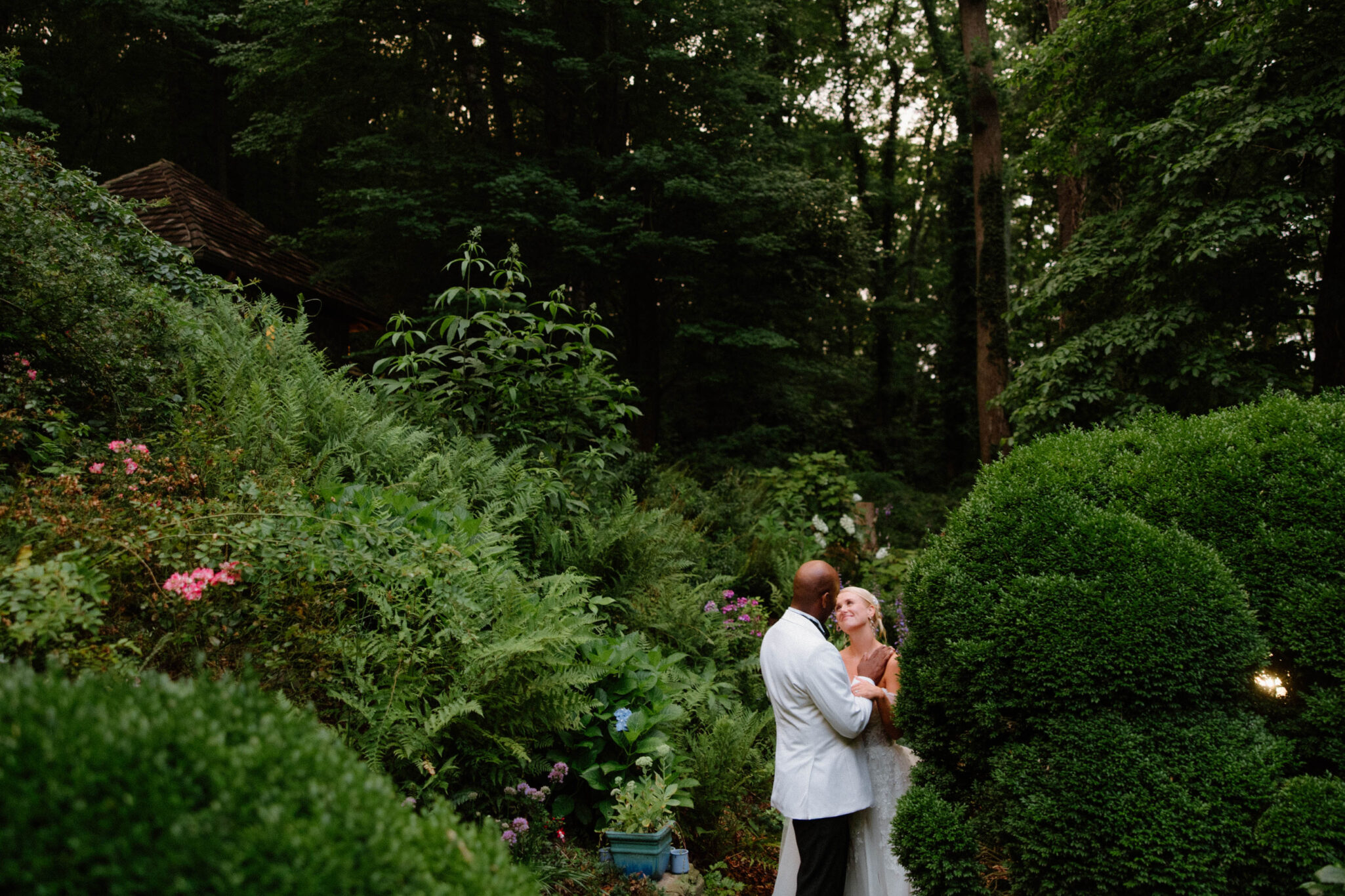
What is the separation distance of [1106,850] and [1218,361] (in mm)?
6214

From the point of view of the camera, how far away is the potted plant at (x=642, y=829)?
359cm

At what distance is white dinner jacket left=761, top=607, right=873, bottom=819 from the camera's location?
349 cm

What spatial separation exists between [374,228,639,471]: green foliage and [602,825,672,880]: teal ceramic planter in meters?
2.92

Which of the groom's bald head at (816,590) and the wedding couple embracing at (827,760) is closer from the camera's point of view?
the wedding couple embracing at (827,760)

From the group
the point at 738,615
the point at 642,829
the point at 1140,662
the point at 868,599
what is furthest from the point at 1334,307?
the point at 642,829

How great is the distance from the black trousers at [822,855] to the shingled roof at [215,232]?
1142 cm

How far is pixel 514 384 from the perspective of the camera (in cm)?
588

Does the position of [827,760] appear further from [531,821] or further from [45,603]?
[45,603]

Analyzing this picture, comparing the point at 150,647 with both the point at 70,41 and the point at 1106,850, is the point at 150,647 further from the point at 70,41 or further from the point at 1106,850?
the point at 70,41

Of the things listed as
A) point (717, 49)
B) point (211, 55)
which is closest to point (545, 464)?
point (717, 49)

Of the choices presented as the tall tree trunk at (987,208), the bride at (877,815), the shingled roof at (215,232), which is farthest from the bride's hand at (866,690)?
the shingled roof at (215,232)

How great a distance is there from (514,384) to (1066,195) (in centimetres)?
994

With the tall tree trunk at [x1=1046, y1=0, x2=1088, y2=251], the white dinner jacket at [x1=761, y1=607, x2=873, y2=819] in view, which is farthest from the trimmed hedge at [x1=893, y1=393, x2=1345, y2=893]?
the tall tree trunk at [x1=1046, y1=0, x2=1088, y2=251]

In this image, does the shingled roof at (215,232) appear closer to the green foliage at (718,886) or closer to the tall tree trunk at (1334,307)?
the green foliage at (718,886)
